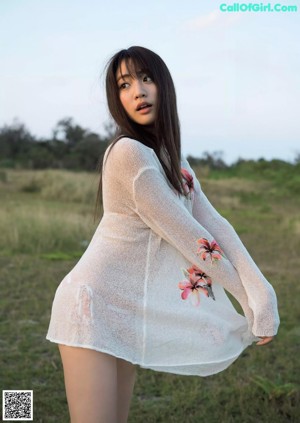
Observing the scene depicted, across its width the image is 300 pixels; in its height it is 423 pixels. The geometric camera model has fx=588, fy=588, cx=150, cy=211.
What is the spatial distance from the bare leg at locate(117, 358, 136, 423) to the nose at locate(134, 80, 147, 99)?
820 mm

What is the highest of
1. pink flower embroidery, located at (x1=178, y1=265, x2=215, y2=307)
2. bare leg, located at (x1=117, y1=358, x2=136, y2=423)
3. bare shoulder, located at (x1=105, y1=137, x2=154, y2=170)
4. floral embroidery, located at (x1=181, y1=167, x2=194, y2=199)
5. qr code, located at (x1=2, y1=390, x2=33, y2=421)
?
bare shoulder, located at (x1=105, y1=137, x2=154, y2=170)

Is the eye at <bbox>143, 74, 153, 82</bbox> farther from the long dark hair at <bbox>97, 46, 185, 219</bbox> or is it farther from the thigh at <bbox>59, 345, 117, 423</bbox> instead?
the thigh at <bbox>59, 345, 117, 423</bbox>

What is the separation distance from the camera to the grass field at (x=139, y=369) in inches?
125

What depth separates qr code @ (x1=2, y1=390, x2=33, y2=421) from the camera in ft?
9.73

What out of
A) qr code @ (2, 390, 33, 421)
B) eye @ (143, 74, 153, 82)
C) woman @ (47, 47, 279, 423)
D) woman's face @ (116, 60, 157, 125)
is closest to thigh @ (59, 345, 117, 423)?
woman @ (47, 47, 279, 423)

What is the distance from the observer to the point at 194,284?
1.77m

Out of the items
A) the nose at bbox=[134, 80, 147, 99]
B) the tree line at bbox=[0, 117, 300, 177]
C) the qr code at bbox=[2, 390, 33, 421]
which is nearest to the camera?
the nose at bbox=[134, 80, 147, 99]

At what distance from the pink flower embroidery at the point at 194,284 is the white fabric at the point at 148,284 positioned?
0.02 m

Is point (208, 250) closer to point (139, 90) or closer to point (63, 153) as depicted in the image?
point (139, 90)

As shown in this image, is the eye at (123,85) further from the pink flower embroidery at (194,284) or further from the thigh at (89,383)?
the thigh at (89,383)

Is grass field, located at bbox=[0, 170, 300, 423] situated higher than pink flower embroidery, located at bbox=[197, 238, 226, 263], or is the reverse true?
pink flower embroidery, located at bbox=[197, 238, 226, 263]

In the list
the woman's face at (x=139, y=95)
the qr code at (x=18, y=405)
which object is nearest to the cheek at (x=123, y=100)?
the woman's face at (x=139, y=95)

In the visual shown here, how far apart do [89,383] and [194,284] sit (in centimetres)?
42

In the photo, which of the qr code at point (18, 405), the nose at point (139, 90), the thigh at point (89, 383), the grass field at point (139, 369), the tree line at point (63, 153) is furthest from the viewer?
the tree line at point (63, 153)
